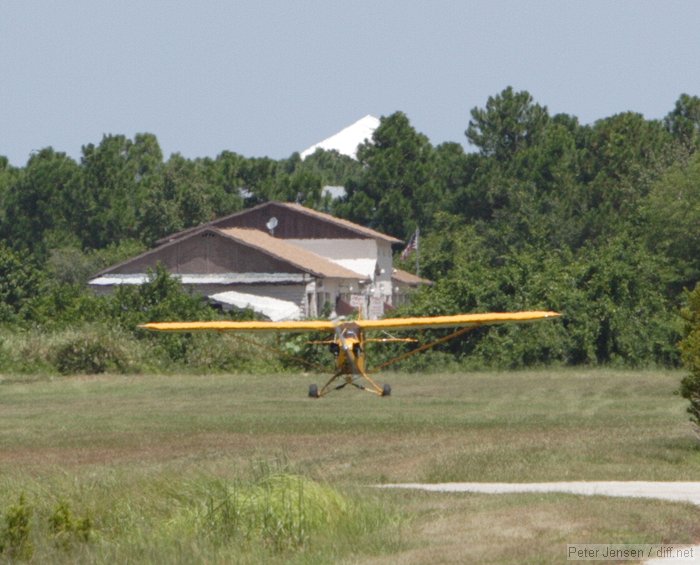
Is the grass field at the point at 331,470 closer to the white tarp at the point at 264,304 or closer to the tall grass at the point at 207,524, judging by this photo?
the tall grass at the point at 207,524

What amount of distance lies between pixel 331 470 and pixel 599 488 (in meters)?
4.08

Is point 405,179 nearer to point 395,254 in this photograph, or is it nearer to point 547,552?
point 395,254

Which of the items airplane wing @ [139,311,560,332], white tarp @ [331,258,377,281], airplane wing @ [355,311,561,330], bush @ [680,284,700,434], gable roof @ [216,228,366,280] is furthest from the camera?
white tarp @ [331,258,377,281]

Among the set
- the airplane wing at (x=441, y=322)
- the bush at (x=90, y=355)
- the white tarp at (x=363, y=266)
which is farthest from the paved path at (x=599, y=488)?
the white tarp at (x=363, y=266)

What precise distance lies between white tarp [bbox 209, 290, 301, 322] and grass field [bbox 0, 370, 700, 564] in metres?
25.7

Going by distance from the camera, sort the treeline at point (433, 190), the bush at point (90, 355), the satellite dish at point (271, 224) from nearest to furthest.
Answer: the bush at point (90, 355) → the satellite dish at point (271, 224) → the treeline at point (433, 190)

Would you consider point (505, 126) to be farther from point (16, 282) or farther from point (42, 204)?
point (16, 282)

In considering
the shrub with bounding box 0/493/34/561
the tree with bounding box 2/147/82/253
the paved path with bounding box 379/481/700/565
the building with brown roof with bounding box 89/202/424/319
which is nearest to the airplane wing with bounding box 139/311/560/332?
the paved path with bounding box 379/481/700/565

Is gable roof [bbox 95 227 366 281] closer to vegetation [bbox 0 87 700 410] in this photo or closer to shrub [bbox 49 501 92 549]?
vegetation [bbox 0 87 700 410]

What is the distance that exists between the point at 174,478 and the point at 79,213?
8355 centimetres

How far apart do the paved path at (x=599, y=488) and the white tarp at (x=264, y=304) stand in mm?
43949

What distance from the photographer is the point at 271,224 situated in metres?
84.8

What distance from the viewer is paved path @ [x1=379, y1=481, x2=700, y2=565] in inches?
675

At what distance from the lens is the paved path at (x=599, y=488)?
17.2 meters
